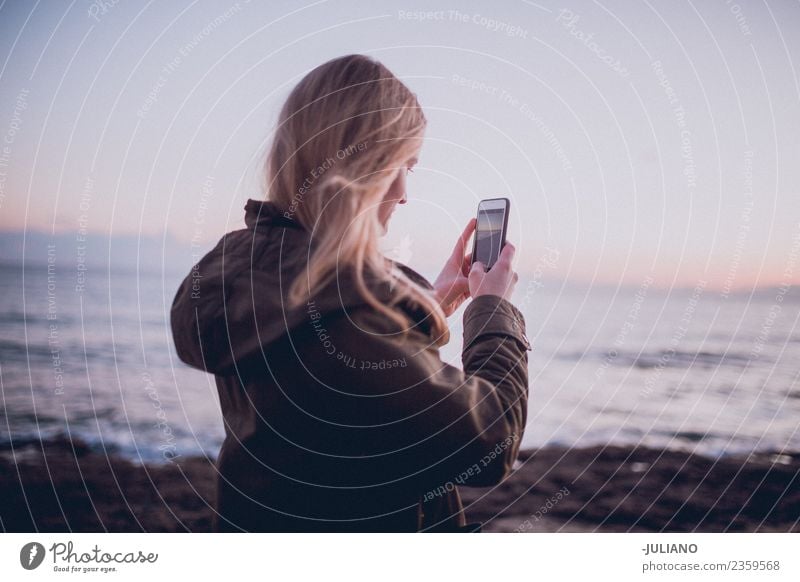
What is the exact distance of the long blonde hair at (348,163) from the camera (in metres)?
0.85

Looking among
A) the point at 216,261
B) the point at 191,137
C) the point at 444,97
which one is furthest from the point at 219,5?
the point at 216,261

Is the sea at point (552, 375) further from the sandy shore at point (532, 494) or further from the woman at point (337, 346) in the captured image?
the woman at point (337, 346)

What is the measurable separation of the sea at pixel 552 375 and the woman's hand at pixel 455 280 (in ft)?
1.48

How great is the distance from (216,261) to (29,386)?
3595 millimetres

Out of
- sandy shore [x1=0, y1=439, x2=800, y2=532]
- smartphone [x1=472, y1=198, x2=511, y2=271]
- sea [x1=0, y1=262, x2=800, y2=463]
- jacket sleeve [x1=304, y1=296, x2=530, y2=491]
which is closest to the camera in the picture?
jacket sleeve [x1=304, y1=296, x2=530, y2=491]

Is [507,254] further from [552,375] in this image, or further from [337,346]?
[552,375]

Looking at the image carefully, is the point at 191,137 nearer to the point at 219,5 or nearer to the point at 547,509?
the point at 219,5

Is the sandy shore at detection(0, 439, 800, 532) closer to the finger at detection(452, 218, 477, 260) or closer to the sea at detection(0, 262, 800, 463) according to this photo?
the sea at detection(0, 262, 800, 463)

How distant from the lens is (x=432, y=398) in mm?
870

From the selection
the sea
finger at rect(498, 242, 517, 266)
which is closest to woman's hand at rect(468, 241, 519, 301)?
finger at rect(498, 242, 517, 266)

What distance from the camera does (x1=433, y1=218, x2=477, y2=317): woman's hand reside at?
1255mm

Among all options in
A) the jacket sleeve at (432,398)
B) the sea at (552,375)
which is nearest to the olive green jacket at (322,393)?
the jacket sleeve at (432,398)

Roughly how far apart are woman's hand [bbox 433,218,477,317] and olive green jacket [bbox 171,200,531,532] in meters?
0.31
